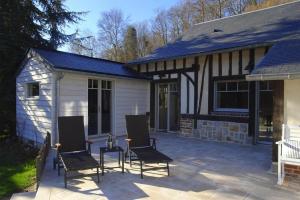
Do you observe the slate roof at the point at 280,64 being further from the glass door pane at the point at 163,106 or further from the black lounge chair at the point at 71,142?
the glass door pane at the point at 163,106

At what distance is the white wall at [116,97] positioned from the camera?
9.30 m

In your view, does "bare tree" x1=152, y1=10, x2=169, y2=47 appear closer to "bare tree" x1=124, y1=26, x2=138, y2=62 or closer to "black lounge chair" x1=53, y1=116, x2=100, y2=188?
"bare tree" x1=124, y1=26, x2=138, y2=62

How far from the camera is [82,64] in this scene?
10.2 metres

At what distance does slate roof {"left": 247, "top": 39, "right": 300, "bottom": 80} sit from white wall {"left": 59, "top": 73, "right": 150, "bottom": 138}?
5799 millimetres

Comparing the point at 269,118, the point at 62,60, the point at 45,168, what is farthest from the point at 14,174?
the point at 269,118

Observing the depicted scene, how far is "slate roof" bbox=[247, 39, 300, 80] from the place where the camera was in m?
5.34

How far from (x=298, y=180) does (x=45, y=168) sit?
514cm

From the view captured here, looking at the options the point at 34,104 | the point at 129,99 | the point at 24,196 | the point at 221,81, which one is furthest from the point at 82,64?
the point at 24,196

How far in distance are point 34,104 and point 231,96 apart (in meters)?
6.79

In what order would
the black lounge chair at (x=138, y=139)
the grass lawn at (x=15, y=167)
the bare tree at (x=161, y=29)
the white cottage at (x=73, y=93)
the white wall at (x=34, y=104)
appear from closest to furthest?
the grass lawn at (x=15, y=167), the black lounge chair at (x=138, y=139), the white cottage at (x=73, y=93), the white wall at (x=34, y=104), the bare tree at (x=161, y=29)

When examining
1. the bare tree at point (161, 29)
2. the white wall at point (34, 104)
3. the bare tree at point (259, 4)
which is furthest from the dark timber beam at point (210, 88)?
the bare tree at point (161, 29)

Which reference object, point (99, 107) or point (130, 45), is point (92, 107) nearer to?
point (99, 107)

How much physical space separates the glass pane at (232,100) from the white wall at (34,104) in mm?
5799

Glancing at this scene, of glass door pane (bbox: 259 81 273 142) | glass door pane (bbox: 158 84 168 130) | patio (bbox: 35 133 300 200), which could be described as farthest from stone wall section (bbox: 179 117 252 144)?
patio (bbox: 35 133 300 200)
